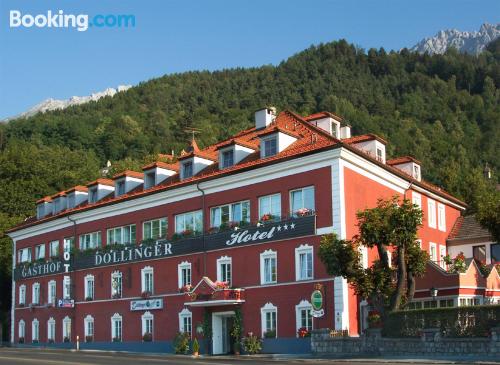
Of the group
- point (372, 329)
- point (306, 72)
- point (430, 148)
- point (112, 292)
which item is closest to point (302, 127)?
point (372, 329)

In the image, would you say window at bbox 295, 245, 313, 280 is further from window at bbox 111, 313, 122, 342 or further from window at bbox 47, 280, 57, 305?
window at bbox 47, 280, 57, 305

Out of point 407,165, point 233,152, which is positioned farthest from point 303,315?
point 407,165

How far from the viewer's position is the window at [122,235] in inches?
1918

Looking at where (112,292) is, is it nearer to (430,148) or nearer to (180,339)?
(180,339)

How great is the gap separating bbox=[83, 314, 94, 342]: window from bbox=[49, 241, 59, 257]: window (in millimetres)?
6420

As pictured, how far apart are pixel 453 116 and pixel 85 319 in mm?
108040

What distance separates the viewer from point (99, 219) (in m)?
51.3

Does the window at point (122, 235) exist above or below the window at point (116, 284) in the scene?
above

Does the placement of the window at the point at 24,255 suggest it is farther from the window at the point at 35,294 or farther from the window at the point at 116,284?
the window at the point at 116,284

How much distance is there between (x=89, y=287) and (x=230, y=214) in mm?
15078

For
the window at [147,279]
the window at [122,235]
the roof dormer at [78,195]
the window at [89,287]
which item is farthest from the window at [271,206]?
the roof dormer at [78,195]

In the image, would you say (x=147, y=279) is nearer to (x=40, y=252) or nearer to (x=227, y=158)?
(x=227, y=158)

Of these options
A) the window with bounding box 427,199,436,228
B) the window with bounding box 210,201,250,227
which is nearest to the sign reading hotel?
the window with bounding box 210,201,250,227

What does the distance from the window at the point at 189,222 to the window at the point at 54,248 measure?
14.6m
